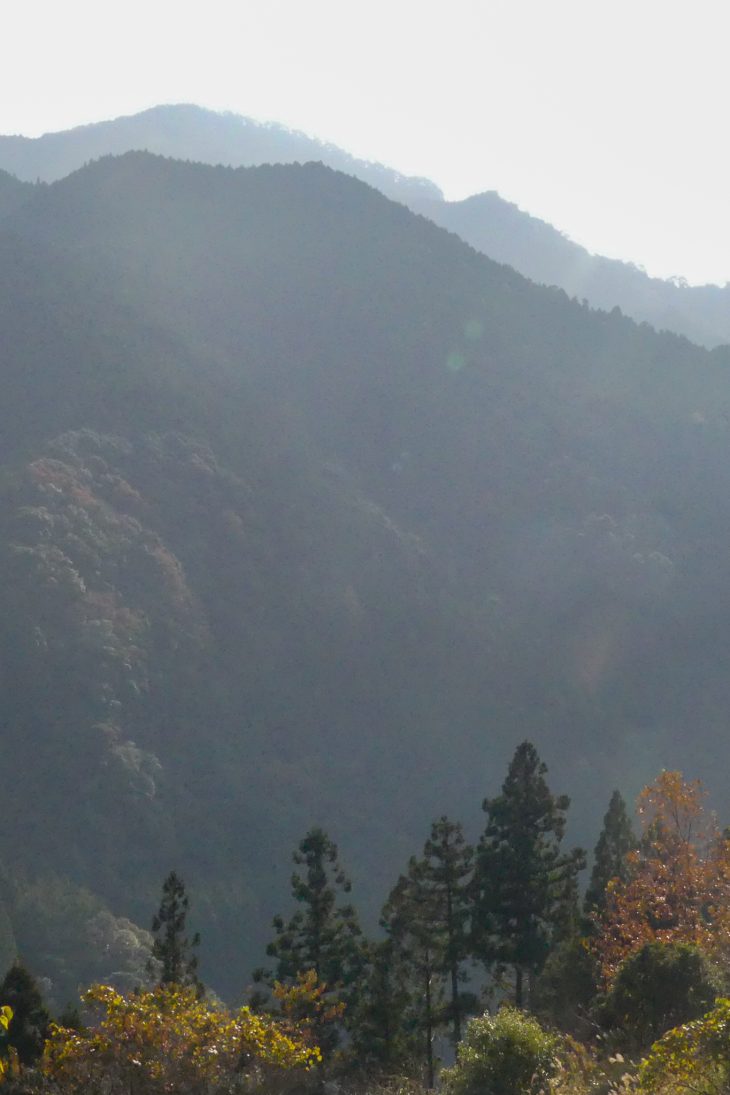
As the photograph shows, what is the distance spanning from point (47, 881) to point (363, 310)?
96.2 meters

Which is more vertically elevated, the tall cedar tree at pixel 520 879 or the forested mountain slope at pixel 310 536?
the forested mountain slope at pixel 310 536

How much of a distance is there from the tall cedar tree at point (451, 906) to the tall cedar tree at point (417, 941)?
11 cm

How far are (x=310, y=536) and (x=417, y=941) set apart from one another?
84.0 m

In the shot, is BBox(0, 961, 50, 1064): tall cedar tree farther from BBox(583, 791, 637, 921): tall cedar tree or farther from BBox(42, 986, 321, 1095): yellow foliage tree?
BBox(583, 791, 637, 921): tall cedar tree

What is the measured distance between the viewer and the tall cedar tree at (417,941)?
21.5 meters

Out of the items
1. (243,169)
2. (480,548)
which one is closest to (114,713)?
(480,548)

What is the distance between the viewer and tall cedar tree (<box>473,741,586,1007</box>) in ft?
76.7

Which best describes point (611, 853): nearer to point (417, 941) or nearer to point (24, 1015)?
point (417, 941)

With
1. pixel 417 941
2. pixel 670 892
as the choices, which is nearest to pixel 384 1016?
pixel 417 941

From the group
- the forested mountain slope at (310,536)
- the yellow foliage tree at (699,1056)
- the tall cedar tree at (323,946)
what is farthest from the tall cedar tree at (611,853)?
the forested mountain slope at (310,536)

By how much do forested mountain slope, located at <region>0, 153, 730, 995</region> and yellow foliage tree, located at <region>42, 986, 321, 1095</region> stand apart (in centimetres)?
4962

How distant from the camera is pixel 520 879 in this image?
23.7 metres

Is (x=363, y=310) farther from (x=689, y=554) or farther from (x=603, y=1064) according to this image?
(x=603, y=1064)

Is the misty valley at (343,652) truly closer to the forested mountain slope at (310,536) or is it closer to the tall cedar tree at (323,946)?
the tall cedar tree at (323,946)
